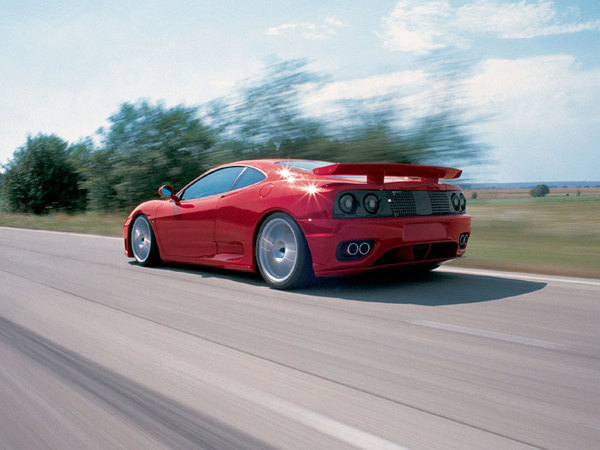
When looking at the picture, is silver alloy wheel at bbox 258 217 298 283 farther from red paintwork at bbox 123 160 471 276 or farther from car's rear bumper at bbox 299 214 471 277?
car's rear bumper at bbox 299 214 471 277

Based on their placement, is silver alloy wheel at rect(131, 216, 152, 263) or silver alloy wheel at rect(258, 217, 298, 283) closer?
silver alloy wheel at rect(258, 217, 298, 283)

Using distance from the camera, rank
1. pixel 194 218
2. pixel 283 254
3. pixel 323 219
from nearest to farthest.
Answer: pixel 323 219 < pixel 283 254 < pixel 194 218

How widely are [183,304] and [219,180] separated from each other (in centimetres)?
180

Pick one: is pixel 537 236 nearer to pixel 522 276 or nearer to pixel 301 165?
pixel 522 276

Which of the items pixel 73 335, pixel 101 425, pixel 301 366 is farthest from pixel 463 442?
pixel 73 335

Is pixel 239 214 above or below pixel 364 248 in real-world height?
above

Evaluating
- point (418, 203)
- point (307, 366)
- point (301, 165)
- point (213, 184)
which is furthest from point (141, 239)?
point (307, 366)

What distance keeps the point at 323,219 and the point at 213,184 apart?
6.29ft

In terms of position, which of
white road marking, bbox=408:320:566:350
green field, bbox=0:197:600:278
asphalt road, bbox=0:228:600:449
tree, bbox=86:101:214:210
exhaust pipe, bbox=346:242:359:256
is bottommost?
asphalt road, bbox=0:228:600:449

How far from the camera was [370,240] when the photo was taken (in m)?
4.74

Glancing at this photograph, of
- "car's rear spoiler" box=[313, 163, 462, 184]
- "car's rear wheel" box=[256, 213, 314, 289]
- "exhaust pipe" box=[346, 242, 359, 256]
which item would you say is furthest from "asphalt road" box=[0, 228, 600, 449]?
"car's rear spoiler" box=[313, 163, 462, 184]

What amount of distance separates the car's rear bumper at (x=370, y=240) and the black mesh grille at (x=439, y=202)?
14cm

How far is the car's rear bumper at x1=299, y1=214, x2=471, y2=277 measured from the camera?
4.68m

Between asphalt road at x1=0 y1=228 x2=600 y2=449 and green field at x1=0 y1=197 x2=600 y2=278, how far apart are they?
4.49 ft
